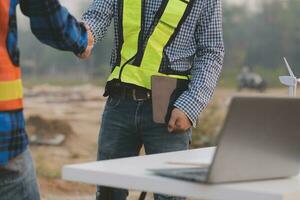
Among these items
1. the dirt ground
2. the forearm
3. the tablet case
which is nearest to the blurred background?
the dirt ground

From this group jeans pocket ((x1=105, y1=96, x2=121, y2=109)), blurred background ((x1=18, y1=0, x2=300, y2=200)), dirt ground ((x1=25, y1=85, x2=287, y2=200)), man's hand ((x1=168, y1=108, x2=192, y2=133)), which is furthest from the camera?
blurred background ((x1=18, y1=0, x2=300, y2=200))

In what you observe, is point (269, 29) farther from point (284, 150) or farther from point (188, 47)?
point (284, 150)

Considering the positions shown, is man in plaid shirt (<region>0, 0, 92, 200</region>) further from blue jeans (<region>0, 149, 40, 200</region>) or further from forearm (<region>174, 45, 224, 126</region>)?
forearm (<region>174, 45, 224, 126</region>)

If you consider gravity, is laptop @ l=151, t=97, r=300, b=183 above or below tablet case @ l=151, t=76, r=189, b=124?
above

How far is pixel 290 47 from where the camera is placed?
7266mm

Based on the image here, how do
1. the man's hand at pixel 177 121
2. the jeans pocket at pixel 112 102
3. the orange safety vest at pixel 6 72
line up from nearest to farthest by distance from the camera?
the orange safety vest at pixel 6 72
the man's hand at pixel 177 121
the jeans pocket at pixel 112 102

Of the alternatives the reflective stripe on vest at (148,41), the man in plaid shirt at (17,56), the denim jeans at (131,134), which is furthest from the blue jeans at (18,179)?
the reflective stripe on vest at (148,41)

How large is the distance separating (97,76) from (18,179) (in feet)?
18.0

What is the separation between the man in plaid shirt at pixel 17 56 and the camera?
6.20 feet

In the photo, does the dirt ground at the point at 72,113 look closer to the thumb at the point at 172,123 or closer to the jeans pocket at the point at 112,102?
the jeans pocket at the point at 112,102

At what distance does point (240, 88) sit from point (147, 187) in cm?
543

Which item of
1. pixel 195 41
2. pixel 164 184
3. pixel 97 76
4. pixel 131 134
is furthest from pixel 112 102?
pixel 97 76

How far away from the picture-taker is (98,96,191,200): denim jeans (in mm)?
2971

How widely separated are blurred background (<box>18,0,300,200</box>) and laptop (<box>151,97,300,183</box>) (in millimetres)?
4972
